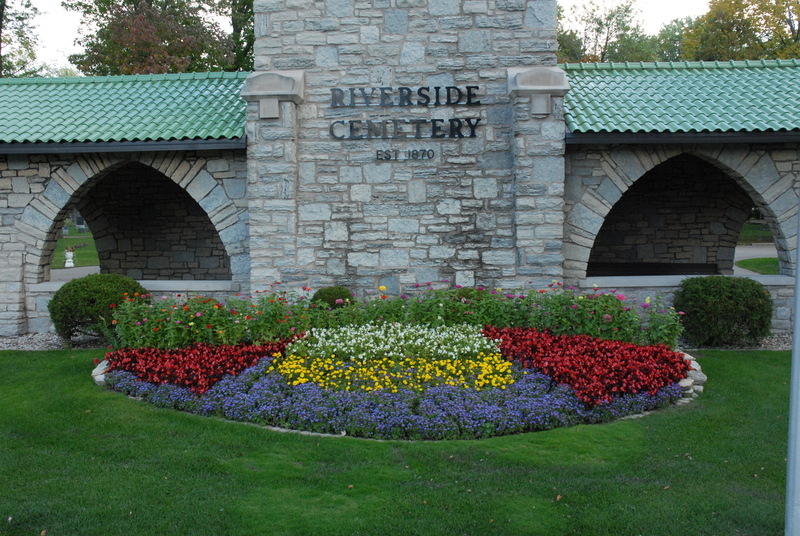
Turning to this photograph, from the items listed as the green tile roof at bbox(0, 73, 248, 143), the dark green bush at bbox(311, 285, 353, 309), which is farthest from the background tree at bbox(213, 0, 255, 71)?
the dark green bush at bbox(311, 285, 353, 309)

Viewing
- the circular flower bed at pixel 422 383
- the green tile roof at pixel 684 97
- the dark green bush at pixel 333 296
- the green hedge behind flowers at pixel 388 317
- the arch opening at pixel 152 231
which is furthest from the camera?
the arch opening at pixel 152 231

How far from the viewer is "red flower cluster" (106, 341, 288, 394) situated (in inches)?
264

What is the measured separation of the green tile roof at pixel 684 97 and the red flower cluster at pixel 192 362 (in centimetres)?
495

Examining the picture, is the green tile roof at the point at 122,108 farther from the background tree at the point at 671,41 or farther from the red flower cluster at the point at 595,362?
the background tree at the point at 671,41

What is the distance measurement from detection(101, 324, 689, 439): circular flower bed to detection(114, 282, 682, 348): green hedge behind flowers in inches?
14.3

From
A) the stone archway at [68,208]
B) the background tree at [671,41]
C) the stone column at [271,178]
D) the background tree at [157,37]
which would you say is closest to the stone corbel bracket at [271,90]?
the stone column at [271,178]

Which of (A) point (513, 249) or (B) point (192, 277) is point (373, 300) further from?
(B) point (192, 277)

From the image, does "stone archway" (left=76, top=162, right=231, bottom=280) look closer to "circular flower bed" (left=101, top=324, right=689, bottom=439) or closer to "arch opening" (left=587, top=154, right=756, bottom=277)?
"circular flower bed" (left=101, top=324, right=689, bottom=439)

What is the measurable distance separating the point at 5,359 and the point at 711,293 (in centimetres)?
893

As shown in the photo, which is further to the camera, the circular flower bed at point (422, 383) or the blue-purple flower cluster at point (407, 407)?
the circular flower bed at point (422, 383)

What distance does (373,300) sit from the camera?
28.5 feet

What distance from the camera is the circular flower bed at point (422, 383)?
580 cm

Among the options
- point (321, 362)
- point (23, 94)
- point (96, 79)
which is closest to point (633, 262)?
point (321, 362)

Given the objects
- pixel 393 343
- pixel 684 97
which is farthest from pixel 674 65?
pixel 393 343
